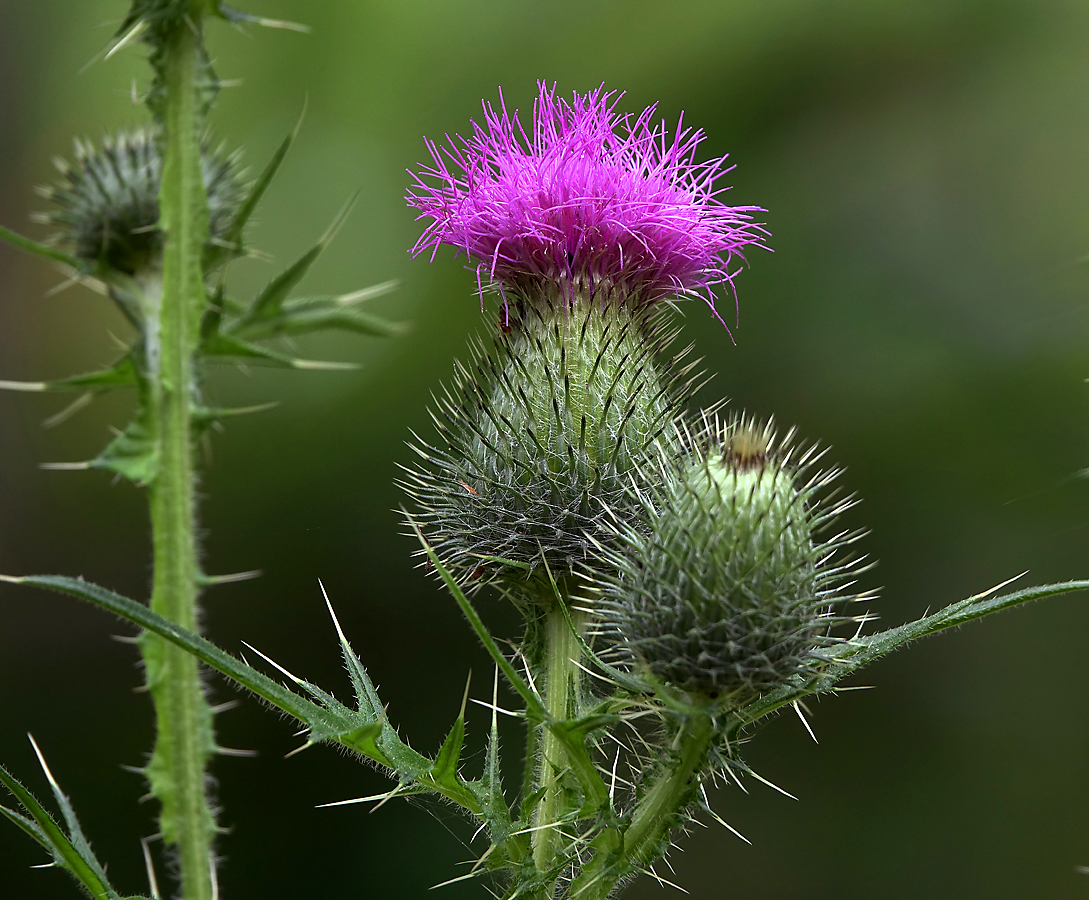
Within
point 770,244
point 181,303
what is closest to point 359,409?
point 770,244

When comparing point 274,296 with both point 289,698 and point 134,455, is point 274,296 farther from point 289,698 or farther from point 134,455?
point 289,698

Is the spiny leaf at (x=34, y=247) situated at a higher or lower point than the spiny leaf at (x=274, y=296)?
higher

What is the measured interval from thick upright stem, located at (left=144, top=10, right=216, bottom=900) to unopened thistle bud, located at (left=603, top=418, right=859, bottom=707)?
92 cm

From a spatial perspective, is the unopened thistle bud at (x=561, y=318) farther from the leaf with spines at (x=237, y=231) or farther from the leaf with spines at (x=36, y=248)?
the leaf with spines at (x=36, y=248)

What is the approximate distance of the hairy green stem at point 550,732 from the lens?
1832mm

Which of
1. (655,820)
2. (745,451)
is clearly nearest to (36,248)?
(745,451)

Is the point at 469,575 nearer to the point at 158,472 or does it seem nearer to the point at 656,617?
the point at 656,617

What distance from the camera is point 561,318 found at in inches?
84.1

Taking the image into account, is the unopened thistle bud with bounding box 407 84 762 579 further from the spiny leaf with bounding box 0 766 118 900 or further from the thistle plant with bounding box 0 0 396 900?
the spiny leaf with bounding box 0 766 118 900

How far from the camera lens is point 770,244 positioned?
16.0 feet

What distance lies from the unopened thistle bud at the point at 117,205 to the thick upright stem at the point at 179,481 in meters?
0.45

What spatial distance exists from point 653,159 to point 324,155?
3047mm

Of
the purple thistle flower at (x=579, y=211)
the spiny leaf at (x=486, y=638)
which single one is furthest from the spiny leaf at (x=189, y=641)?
the purple thistle flower at (x=579, y=211)

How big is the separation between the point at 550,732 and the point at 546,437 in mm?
583
